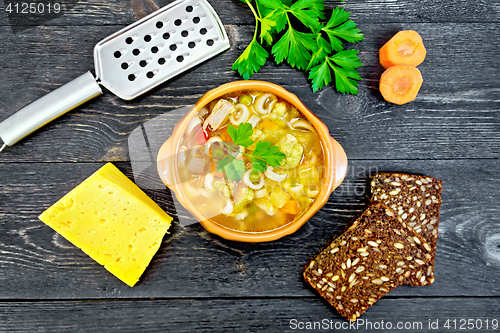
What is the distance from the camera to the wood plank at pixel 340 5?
195 centimetres

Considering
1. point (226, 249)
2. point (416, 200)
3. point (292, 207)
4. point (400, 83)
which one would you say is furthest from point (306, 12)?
point (226, 249)

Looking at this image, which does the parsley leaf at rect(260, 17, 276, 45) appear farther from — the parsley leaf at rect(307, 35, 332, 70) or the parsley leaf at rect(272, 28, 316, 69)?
the parsley leaf at rect(307, 35, 332, 70)

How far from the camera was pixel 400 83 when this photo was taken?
1906 millimetres

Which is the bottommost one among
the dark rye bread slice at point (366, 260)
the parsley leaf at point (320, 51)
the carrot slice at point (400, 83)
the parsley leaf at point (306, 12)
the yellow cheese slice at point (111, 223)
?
the dark rye bread slice at point (366, 260)

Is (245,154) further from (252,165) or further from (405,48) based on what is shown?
Answer: (405,48)

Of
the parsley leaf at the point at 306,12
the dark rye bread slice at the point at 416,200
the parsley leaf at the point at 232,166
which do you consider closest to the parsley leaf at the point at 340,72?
the parsley leaf at the point at 306,12

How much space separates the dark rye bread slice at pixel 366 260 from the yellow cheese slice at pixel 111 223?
1.01 metres

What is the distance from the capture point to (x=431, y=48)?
6.63 ft

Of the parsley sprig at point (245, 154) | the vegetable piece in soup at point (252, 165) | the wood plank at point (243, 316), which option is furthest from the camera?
the wood plank at point (243, 316)

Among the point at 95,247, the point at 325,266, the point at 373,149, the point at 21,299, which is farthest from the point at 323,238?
the point at 21,299

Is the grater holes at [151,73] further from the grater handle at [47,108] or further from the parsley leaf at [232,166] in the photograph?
the parsley leaf at [232,166]

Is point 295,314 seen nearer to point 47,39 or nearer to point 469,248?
point 469,248

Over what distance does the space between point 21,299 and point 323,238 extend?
6.32ft

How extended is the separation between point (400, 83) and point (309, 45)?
0.59 m
